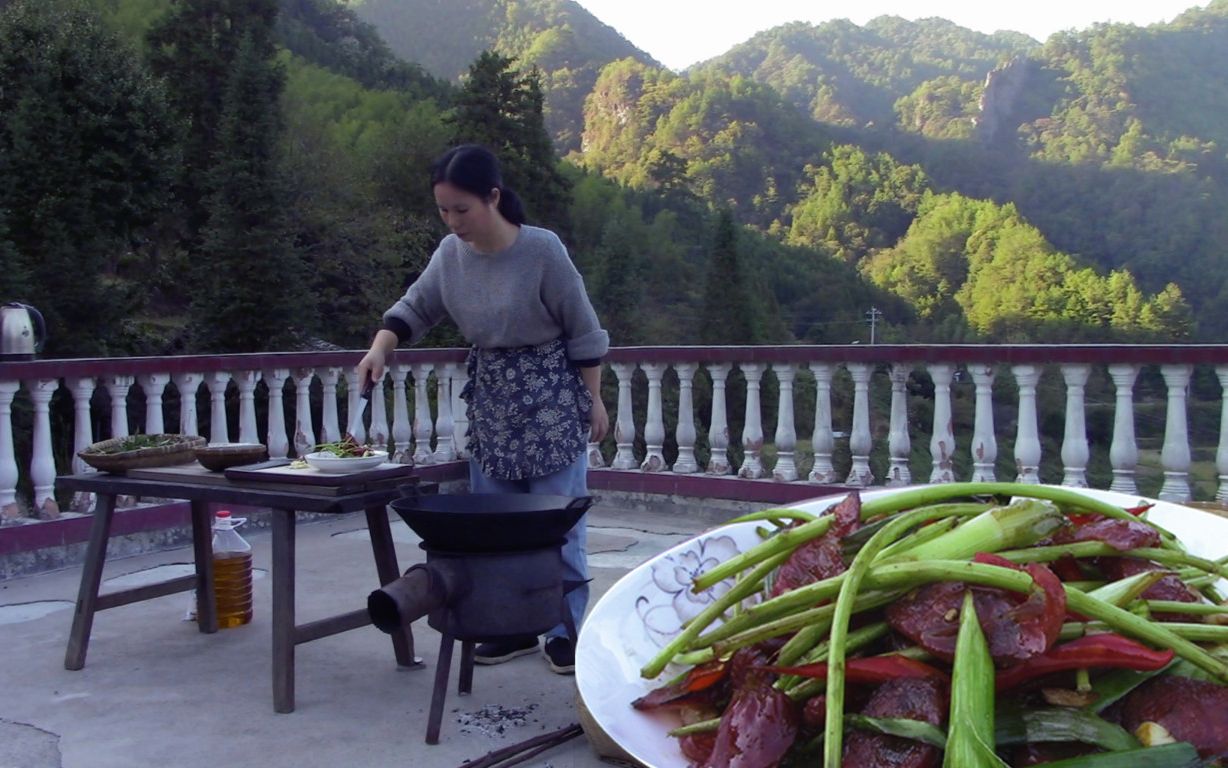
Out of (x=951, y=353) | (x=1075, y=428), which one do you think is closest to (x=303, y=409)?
(x=951, y=353)

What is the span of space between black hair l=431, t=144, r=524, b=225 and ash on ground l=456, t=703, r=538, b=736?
1.38 meters

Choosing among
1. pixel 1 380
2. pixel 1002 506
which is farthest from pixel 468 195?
pixel 1 380

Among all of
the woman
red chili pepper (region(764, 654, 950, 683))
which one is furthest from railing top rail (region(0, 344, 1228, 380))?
red chili pepper (region(764, 654, 950, 683))

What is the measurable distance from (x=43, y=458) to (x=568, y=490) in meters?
3.18

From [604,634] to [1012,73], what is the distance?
3447 inches

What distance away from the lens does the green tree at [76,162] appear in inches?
860

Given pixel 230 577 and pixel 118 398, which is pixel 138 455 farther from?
pixel 118 398

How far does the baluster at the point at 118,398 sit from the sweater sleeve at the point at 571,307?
10.0ft

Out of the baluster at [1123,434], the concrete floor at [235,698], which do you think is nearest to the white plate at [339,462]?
the concrete floor at [235,698]

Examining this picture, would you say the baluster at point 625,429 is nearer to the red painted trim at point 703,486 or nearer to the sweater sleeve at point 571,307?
the red painted trim at point 703,486

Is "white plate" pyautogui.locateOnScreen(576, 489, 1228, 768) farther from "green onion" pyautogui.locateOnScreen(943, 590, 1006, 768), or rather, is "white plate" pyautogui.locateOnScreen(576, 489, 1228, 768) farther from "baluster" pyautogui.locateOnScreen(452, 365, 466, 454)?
"baluster" pyautogui.locateOnScreen(452, 365, 466, 454)

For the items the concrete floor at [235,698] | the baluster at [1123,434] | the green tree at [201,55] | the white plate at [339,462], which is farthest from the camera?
the green tree at [201,55]

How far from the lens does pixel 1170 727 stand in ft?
3.07

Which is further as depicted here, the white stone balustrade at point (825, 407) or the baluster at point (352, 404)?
the baluster at point (352, 404)
